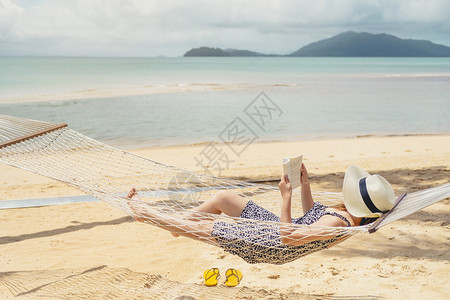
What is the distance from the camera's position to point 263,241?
2.08 m

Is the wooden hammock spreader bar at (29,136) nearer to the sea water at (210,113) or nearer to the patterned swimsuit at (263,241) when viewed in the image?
the patterned swimsuit at (263,241)

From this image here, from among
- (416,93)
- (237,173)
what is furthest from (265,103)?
(237,173)

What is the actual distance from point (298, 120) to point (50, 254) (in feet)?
27.2

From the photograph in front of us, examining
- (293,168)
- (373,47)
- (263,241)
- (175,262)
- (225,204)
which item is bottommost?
(175,262)

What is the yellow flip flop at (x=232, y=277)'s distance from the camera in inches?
96.0

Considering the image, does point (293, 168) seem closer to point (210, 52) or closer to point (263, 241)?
point (263, 241)

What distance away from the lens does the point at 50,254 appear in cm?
298

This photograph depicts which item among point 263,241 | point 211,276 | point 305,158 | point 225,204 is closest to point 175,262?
point 211,276

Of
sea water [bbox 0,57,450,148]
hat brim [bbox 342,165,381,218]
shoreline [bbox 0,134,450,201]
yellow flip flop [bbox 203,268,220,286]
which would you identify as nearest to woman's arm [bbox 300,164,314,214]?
hat brim [bbox 342,165,381,218]

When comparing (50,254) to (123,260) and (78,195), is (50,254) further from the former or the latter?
(78,195)

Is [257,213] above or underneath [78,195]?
above

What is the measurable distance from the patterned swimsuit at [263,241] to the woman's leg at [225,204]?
0.48 feet

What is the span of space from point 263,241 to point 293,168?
376 millimetres

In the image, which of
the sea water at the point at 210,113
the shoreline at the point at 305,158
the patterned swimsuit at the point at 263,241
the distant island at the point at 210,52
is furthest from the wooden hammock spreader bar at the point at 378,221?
the distant island at the point at 210,52
